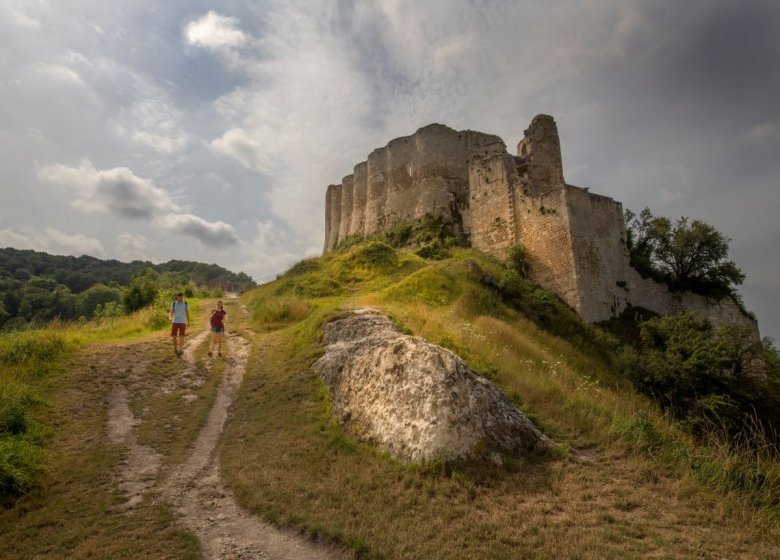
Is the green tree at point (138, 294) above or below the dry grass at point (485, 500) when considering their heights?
above

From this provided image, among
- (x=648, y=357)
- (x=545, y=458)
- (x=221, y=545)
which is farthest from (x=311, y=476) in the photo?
(x=648, y=357)

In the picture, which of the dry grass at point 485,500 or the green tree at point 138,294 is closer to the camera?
the dry grass at point 485,500

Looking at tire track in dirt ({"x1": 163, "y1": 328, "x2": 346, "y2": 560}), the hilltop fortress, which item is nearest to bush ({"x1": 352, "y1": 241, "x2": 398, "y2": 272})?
the hilltop fortress

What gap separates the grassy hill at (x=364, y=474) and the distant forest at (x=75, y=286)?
41.6 feet

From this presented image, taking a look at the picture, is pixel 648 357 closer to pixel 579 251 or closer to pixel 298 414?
pixel 579 251

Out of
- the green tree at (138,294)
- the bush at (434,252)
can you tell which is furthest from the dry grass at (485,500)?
the bush at (434,252)

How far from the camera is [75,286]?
64062mm

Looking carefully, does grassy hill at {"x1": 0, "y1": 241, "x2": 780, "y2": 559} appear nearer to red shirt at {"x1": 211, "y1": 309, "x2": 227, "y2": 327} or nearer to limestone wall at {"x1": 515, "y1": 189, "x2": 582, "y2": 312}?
red shirt at {"x1": 211, "y1": 309, "x2": 227, "y2": 327}

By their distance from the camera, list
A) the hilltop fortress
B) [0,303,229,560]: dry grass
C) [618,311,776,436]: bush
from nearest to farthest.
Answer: [0,303,229,560]: dry grass
[618,311,776,436]: bush
the hilltop fortress

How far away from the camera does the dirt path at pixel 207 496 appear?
525 cm

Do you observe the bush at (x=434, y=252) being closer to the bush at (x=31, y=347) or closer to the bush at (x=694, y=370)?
the bush at (x=694, y=370)

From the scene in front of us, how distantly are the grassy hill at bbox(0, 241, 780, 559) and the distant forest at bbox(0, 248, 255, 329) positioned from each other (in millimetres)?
12673

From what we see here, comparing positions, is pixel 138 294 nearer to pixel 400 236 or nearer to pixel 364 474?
pixel 400 236

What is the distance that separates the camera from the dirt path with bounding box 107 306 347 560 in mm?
5246
